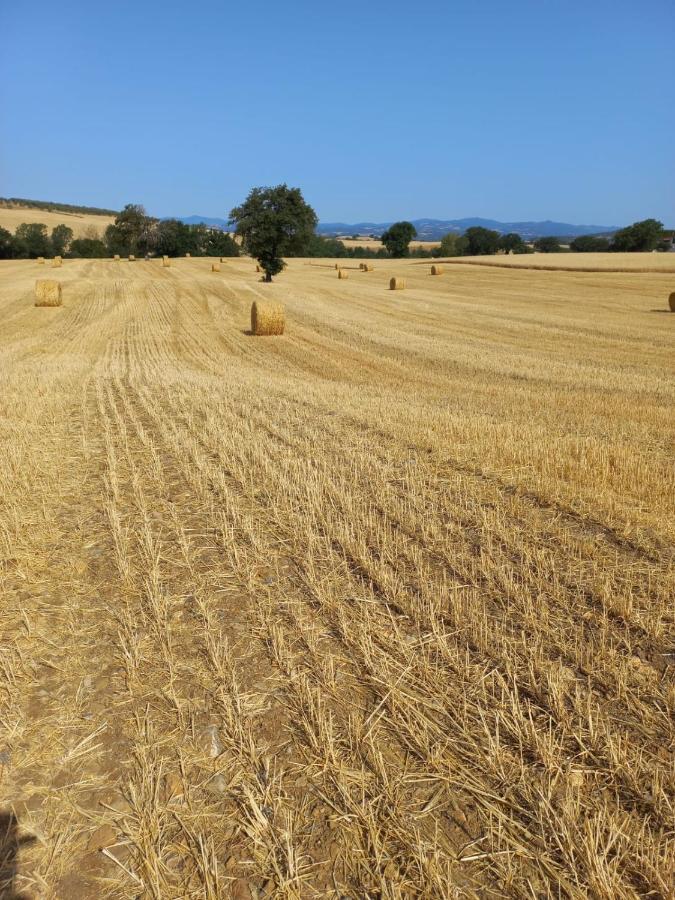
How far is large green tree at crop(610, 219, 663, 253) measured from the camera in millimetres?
78250

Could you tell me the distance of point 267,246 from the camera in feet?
136

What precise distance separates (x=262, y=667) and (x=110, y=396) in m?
9.14

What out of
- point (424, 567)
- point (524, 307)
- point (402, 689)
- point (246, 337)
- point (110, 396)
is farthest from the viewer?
point (524, 307)

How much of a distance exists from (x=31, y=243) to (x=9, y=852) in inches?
3633

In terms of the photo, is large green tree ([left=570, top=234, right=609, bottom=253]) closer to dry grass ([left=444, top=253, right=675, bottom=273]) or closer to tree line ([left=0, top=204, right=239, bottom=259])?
dry grass ([left=444, top=253, right=675, bottom=273])

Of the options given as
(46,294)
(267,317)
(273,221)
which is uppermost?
(273,221)

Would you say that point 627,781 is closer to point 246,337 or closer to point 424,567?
point 424,567

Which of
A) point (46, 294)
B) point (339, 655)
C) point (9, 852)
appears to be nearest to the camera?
point (9, 852)

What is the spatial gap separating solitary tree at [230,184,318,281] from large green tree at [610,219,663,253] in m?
59.3

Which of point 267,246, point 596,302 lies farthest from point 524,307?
point 267,246

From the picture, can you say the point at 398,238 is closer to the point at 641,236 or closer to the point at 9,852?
the point at 641,236

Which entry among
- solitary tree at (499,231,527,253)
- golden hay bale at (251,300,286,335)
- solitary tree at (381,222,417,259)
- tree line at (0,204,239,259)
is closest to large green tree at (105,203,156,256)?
tree line at (0,204,239,259)

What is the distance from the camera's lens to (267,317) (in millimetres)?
20281

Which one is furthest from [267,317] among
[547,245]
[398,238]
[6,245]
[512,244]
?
[547,245]
